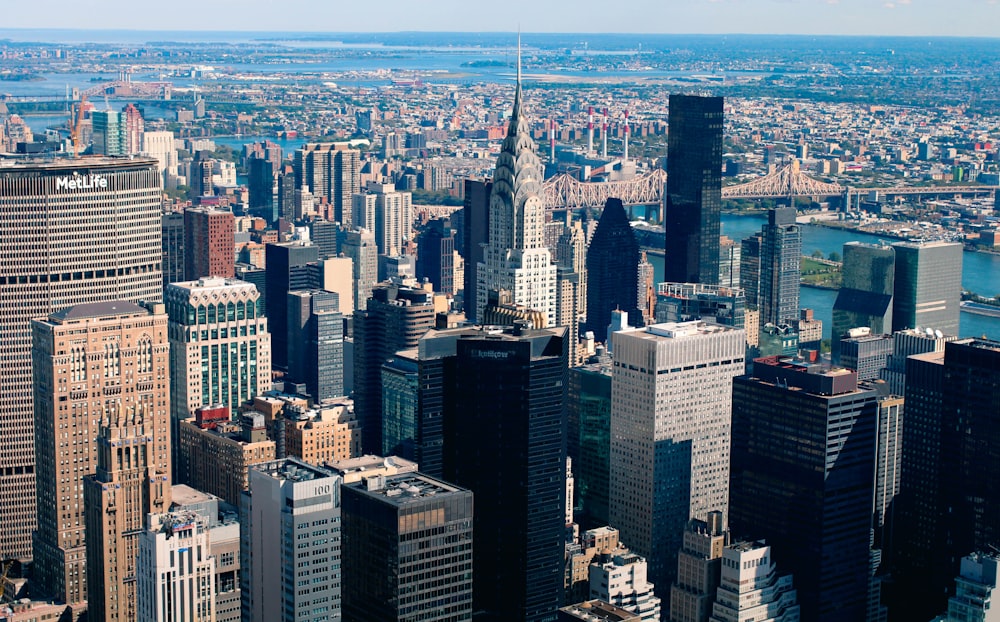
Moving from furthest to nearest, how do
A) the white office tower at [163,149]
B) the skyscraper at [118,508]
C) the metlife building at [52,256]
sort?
the white office tower at [163,149]
the metlife building at [52,256]
the skyscraper at [118,508]

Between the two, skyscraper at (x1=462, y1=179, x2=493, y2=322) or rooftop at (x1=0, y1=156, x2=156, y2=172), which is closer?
rooftop at (x1=0, y1=156, x2=156, y2=172)

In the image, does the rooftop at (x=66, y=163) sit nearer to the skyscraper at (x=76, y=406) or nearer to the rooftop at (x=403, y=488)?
the skyscraper at (x=76, y=406)

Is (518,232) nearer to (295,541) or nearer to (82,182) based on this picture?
(82,182)

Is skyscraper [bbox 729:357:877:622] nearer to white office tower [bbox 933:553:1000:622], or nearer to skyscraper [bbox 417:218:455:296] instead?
white office tower [bbox 933:553:1000:622]

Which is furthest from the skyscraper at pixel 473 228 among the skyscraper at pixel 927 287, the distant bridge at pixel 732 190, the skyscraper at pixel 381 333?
the distant bridge at pixel 732 190

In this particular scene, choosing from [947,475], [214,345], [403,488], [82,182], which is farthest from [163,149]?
[403,488]

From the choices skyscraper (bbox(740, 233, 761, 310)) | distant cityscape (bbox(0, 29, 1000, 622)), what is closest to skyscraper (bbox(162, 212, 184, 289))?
distant cityscape (bbox(0, 29, 1000, 622))
